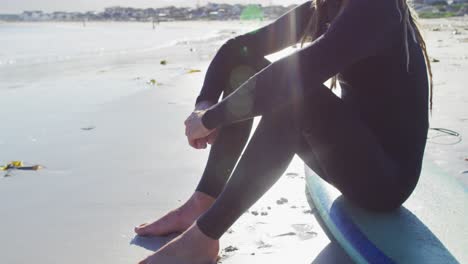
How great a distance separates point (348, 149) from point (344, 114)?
113mm

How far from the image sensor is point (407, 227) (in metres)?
1.76

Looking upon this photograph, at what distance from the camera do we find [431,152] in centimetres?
316

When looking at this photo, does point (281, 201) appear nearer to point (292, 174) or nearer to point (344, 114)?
point (292, 174)

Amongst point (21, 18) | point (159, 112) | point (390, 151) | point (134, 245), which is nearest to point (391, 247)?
point (390, 151)

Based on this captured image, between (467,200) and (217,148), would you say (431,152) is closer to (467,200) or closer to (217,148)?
(467,200)

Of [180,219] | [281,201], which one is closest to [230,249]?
[180,219]

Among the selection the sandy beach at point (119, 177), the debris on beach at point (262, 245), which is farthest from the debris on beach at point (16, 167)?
the debris on beach at point (262, 245)

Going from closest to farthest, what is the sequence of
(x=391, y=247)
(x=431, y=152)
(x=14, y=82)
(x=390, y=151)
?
1. (x=391, y=247)
2. (x=390, y=151)
3. (x=431, y=152)
4. (x=14, y=82)

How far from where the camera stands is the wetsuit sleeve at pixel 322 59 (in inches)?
59.8

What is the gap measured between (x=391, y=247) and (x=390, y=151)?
322 millimetres

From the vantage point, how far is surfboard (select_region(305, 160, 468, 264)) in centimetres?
162

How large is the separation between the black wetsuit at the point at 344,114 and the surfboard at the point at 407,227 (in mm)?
81

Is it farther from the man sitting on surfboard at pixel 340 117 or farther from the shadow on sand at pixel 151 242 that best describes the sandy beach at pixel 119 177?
the man sitting on surfboard at pixel 340 117

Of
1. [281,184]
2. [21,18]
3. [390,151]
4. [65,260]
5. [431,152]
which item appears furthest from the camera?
[21,18]
